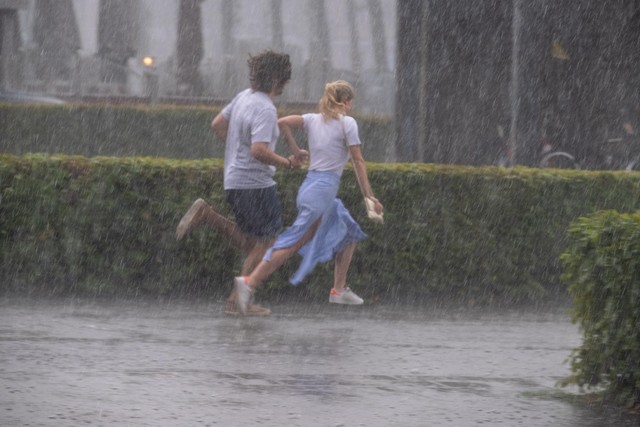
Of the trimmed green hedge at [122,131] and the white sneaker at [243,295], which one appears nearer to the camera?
the white sneaker at [243,295]

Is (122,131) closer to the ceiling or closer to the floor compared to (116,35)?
closer to the floor

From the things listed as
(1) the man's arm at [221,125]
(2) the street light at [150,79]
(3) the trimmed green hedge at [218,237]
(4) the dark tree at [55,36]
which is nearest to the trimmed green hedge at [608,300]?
(1) the man's arm at [221,125]

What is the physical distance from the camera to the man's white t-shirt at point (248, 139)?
9.25m

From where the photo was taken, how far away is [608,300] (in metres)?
6.33

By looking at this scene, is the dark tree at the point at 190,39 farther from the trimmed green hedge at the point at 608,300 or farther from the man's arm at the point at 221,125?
the trimmed green hedge at the point at 608,300

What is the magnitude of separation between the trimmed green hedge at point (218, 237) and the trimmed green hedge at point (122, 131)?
268 inches

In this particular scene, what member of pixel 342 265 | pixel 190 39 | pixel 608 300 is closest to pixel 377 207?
pixel 342 265

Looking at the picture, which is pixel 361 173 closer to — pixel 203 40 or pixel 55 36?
pixel 203 40

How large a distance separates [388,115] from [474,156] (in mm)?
1261

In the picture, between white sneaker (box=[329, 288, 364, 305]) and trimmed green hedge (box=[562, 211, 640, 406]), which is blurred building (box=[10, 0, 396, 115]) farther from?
trimmed green hedge (box=[562, 211, 640, 406])

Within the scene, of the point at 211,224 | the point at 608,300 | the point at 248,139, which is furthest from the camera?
the point at 211,224

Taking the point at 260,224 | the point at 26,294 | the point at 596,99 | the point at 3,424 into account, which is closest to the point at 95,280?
the point at 26,294

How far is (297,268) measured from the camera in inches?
403

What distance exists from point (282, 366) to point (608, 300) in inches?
71.3
